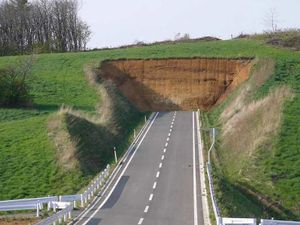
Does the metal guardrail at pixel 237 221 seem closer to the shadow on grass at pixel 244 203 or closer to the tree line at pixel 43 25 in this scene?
the shadow on grass at pixel 244 203

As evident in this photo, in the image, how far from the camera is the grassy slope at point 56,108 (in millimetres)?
36750

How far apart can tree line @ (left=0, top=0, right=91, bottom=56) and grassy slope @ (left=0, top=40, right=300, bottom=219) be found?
35764 millimetres

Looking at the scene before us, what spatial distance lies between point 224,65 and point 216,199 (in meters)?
41.0

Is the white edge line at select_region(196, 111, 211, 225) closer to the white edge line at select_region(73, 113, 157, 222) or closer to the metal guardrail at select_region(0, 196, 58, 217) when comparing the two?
the white edge line at select_region(73, 113, 157, 222)

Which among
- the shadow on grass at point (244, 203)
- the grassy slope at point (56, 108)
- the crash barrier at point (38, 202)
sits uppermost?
the grassy slope at point (56, 108)

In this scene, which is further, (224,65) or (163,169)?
(224,65)

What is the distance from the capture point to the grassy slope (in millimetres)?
36750

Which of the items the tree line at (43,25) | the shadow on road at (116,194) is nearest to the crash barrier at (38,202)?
the shadow on road at (116,194)

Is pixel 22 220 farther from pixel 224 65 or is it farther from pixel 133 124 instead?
pixel 224 65

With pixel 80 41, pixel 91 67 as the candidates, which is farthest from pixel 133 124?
pixel 80 41

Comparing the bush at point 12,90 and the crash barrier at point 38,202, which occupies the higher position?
the bush at point 12,90

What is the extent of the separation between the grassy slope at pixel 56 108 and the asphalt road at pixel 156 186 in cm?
274

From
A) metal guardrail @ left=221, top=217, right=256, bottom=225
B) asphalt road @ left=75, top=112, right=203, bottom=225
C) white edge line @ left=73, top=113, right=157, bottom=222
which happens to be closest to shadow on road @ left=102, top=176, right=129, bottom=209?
asphalt road @ left=75, top=112, right=203, bottom=225

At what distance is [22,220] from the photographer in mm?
28062
